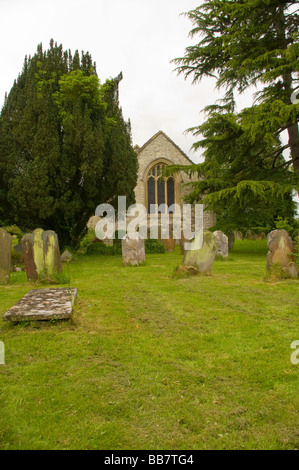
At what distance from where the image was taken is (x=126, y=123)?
637 inches

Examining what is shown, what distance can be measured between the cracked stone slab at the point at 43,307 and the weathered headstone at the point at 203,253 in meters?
3.76

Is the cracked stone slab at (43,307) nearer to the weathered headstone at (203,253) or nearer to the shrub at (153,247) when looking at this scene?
the weathered headstone at (203,253)

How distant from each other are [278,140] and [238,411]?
17.1 m

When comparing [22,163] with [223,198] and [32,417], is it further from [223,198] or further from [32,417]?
[32,417]

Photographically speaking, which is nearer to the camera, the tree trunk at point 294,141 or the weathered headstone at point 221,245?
the weathered headstone at point 221,245

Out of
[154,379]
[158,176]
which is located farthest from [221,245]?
[158,176]

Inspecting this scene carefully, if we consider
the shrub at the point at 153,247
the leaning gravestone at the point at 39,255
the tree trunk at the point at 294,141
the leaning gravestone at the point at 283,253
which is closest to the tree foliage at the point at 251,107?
the tree trunk at the point at 294,141

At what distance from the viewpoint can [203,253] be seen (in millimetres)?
7699

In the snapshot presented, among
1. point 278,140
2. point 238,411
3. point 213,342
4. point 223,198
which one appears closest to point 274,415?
point 238,411

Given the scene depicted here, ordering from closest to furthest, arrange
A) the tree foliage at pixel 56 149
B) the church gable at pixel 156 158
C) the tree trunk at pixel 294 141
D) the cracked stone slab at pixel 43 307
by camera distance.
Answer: the cracked stone slab at pixel 43 307, the tree foliage at pixel 56 149, the tree trunk at pixel 294 141, the church gable at pixel 156 158

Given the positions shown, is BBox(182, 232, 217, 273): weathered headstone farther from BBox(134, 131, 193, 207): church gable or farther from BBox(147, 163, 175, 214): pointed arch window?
BBox(147, 163, 175, 214): pointed arch window

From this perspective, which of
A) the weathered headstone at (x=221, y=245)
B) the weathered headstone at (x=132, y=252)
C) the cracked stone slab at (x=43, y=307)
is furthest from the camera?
the weathered headstone at (x=221, y=245)

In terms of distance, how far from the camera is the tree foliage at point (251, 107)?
1189cm

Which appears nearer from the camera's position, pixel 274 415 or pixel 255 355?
pixel 274 415
